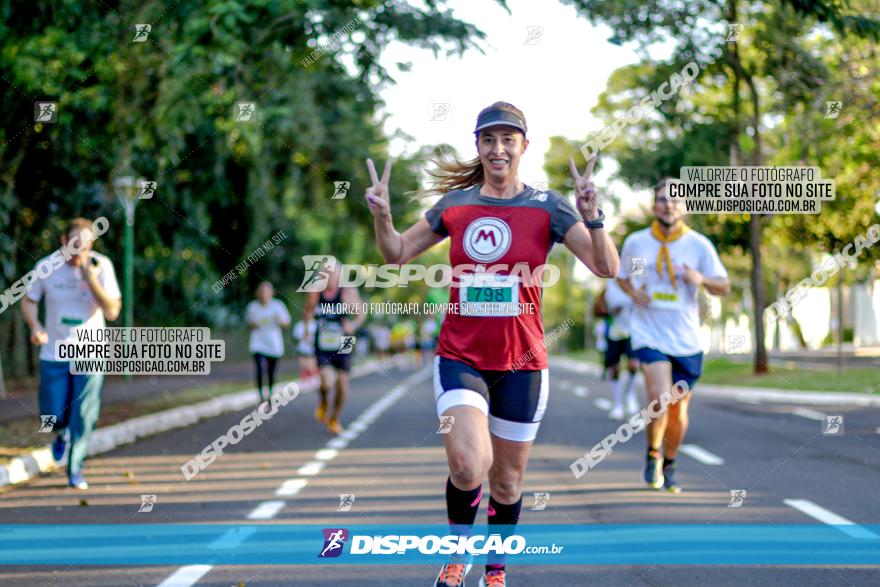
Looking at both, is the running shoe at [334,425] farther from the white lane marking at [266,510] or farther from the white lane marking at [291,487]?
the white lane marking at [266,510]

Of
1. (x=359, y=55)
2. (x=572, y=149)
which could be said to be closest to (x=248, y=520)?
(x=359, y=55)

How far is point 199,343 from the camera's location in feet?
57.0

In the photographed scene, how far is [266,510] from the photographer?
26.6 ft

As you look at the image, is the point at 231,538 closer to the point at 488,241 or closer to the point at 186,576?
the point at 186,576

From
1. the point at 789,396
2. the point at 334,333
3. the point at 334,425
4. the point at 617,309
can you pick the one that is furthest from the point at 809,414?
the point at 334,333

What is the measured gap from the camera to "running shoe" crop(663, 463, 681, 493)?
8.96 meters

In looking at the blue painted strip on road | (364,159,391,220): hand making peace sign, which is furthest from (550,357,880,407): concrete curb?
(364,159,391,220): hand making peace sign

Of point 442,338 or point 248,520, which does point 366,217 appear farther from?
point 442,338

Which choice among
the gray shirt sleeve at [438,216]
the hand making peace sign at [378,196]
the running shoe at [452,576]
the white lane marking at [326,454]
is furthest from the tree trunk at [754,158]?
the running shoe at [452,576]

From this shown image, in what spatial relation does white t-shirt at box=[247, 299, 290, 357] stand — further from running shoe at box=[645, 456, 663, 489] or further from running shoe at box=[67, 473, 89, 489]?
running shoe at box=[645, 456, 663, 489]

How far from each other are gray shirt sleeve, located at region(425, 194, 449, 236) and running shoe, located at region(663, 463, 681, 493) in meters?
4.21

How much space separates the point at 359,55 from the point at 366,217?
18.9 meters

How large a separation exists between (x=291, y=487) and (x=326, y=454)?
252cm

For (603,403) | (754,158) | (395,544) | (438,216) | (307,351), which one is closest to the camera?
(438,216)
